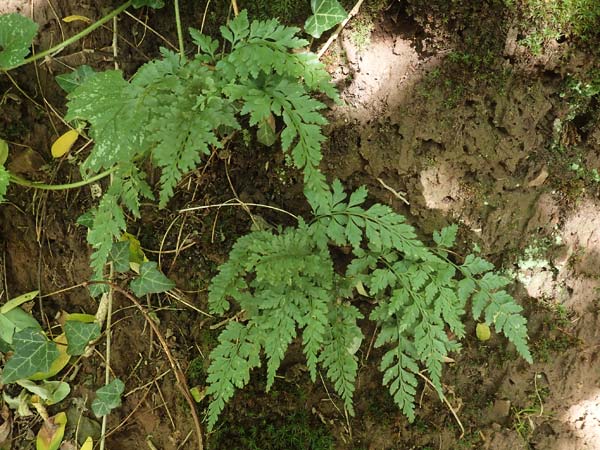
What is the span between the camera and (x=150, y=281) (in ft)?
9.09

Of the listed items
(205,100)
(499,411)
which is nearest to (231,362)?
(205,100)

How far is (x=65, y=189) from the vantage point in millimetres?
3000

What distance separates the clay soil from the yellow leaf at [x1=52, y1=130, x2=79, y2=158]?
91 mm

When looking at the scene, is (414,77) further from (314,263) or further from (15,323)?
(15,323)

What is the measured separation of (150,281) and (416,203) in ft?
4.77

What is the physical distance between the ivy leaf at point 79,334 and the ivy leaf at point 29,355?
90 mm

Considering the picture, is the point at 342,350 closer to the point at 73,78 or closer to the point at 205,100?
the point at 205,100

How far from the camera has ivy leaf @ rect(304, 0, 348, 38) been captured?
2.49 m

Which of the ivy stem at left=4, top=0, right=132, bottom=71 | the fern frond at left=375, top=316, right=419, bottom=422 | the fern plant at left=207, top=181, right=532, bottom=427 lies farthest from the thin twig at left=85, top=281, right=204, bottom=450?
the ivy stem at left=4, top=0, right=132, bottom=71

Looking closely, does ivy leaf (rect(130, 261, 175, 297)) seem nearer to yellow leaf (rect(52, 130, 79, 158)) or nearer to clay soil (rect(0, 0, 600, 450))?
clay soil (rect(0, 0, 600, 450))

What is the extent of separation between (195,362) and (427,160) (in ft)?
5.36

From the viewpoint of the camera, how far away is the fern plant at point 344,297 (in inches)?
92.8

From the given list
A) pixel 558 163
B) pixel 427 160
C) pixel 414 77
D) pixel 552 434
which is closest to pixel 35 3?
pixel 414 77

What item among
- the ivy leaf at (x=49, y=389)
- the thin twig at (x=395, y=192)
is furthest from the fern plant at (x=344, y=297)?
the ivy leaf at (x=49, y=389)
